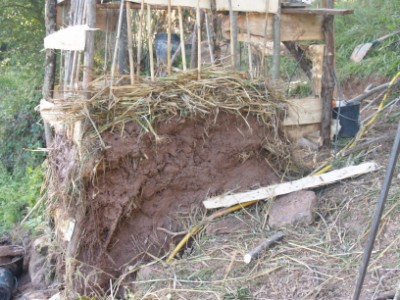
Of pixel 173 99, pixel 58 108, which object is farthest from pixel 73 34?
pixel 173 99

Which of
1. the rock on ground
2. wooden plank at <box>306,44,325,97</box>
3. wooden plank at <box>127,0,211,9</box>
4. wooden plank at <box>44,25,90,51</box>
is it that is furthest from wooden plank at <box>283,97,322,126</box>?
wooden plank at <box>44,25,90,51</box>

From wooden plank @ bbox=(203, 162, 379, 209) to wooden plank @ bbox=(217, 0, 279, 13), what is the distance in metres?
1.58

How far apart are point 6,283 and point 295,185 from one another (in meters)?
3.30

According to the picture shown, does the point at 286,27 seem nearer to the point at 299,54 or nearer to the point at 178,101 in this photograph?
the point at 299,54

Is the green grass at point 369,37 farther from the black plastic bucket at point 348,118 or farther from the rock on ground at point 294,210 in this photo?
the rock on ground at point 294,210

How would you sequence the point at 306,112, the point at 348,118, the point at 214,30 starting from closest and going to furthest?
the point at 214,30
the point at 306,112
the point at 348,118

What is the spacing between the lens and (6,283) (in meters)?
5.95

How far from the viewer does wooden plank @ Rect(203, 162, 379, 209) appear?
4676 millimetres

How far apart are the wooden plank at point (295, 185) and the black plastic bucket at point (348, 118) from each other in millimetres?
1151

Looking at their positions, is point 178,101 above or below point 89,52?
below

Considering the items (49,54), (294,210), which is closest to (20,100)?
(49,54)

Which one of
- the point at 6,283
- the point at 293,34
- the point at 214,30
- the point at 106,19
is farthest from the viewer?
the point at 106,19

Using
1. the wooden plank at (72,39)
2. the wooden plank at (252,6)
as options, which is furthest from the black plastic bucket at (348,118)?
the wooden plank at (72,39)

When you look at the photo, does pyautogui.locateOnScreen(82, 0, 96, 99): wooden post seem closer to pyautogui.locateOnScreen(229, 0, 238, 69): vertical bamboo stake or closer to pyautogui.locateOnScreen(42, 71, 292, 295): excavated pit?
pyautogui.locateOnScreen(42, 71, 292, 295): excavated pit
